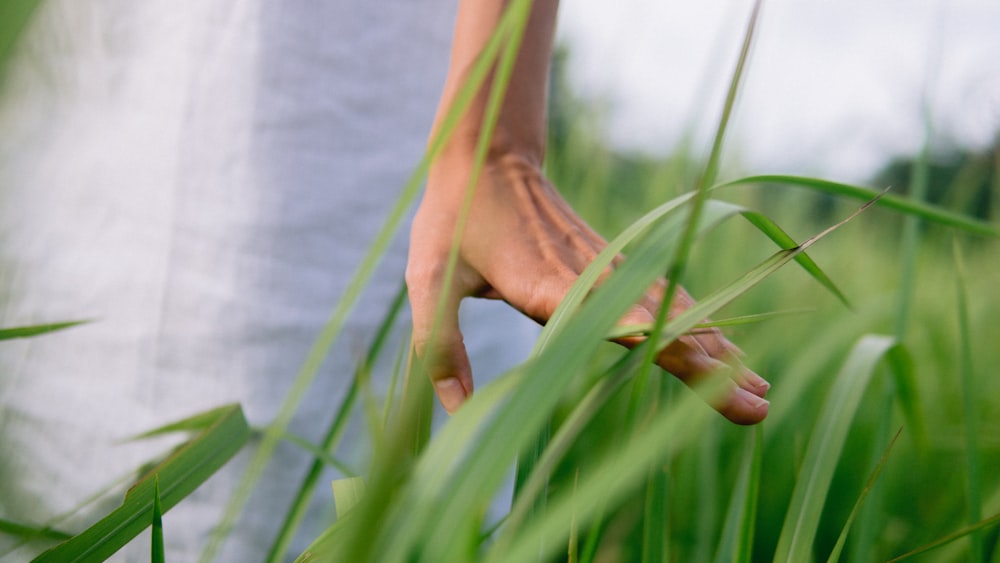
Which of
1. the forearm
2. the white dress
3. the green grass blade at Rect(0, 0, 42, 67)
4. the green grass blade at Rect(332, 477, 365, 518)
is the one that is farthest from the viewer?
the white dress

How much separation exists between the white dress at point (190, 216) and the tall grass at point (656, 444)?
85 millimetres

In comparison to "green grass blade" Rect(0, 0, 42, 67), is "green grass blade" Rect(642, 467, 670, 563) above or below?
below

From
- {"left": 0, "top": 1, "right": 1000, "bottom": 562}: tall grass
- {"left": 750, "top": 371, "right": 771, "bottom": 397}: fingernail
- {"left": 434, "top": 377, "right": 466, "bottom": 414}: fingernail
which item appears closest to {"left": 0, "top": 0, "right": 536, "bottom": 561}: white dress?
{"left": 0, "top": 1, "right": 1000, "bottom": 562}: tall grass

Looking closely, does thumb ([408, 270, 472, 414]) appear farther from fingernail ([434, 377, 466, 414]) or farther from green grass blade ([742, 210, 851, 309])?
green grass blade ([742, 210, 851, 309])

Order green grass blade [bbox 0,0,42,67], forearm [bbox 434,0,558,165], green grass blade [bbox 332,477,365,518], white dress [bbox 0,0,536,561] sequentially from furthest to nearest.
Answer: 1. white dress [bbox 0,0,536,561]
2. forearm [bbox 434,0,558,165]
3. green grass blade [bbox 332,477,365,518]
4. green grass blade [bbox 0,0,42,67]

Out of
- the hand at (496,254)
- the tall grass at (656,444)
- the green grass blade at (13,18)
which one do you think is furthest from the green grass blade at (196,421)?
the green grass blade at (13,18)

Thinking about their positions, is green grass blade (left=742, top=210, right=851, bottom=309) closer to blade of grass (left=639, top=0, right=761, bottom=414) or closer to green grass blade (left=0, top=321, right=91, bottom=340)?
blade of grass (left=639, top=0, right=761, bottom=414)

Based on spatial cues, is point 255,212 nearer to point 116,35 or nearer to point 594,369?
point 116,35

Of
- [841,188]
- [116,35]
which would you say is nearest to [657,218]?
[841,188]

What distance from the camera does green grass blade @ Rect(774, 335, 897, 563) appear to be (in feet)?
0.91

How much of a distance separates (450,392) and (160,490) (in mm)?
129

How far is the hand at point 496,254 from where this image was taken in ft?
1.10

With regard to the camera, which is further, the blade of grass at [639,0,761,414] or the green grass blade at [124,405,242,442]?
the green grass blade at [124,405,242,442]

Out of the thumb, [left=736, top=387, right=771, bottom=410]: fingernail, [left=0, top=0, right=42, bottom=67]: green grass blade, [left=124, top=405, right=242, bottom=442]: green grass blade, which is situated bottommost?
[left=124, top=405, right=242, bottom=442]: green grass blade
